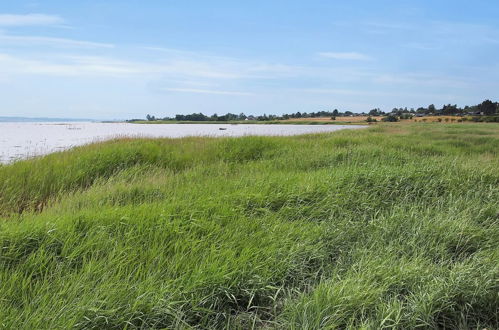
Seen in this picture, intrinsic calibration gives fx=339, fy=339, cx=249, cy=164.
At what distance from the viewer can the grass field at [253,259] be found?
9.29 ft

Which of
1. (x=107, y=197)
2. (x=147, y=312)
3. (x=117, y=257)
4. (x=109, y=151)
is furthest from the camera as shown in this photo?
(x=109, y=151)

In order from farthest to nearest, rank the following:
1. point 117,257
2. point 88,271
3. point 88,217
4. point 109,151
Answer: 1. point 109,151
2. point 88,217
3. point 117,257
4. point 88,271

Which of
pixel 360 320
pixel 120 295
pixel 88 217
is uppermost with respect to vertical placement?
pixel 88 217

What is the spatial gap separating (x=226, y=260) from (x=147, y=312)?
0.93m

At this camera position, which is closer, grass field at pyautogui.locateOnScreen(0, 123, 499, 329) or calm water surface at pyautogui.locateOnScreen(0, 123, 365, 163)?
grass field at pyautogui.locateOnScreen(0, 123, 499, 329)

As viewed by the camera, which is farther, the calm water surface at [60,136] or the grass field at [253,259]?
the calm water surface at [60,136]

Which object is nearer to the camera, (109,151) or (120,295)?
(120,295)

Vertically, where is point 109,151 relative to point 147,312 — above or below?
above

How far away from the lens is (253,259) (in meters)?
3.60

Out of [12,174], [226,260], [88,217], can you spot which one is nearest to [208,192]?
[88,217]

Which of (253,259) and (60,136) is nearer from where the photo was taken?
(253,259)

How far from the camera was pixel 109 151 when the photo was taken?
33.4ft

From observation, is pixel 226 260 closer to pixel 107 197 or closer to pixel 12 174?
pixel 107 197

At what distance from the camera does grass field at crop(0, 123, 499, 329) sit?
9.29ft
